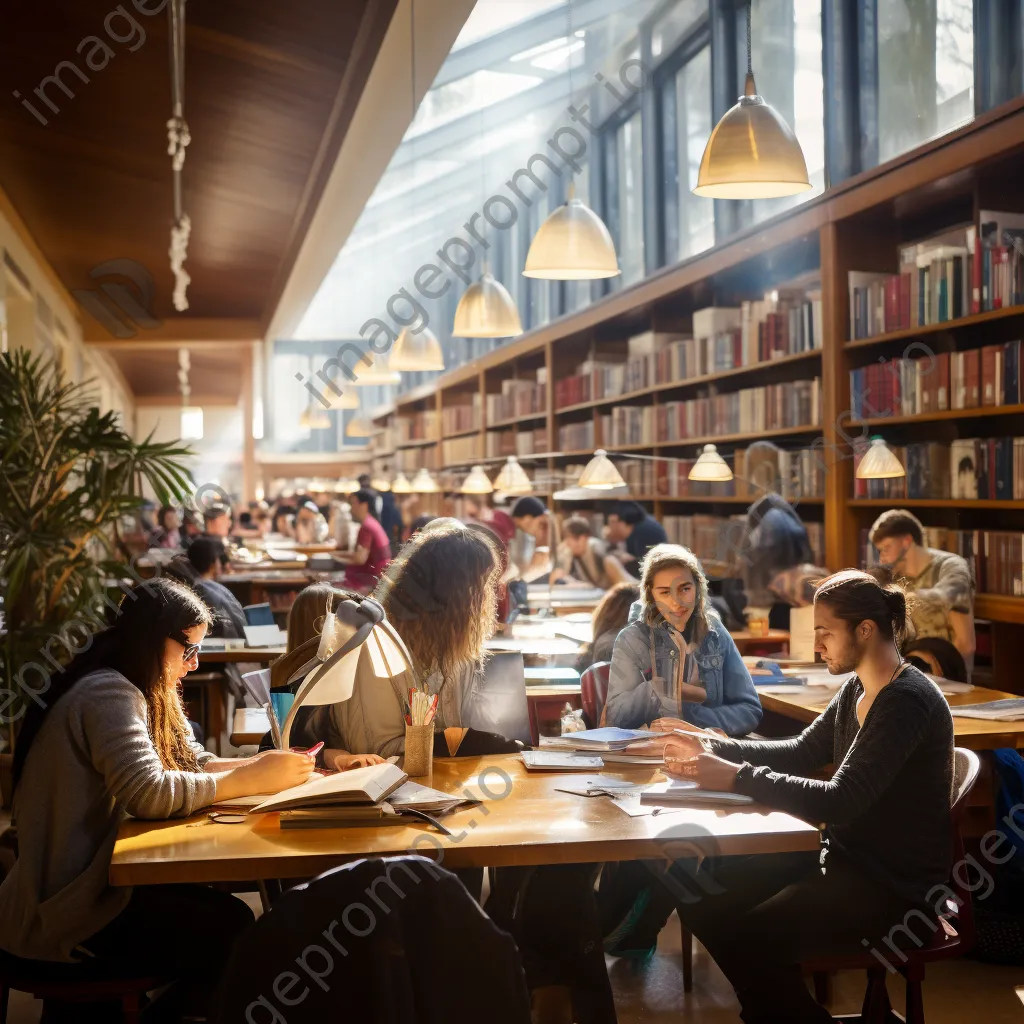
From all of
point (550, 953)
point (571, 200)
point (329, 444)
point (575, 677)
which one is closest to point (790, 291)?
point (571, 200)

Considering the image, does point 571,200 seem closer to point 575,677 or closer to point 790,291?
point 575,677

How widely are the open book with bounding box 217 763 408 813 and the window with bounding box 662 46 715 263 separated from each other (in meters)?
5.90

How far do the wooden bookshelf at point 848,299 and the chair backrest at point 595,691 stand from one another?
6.02 ft

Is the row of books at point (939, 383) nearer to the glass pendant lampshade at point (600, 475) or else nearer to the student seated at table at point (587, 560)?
the glass pendant lampshade at point (600, 475)

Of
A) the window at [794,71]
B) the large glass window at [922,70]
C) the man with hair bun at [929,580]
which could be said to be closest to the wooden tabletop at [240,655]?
the man with hair bun at [929,580]

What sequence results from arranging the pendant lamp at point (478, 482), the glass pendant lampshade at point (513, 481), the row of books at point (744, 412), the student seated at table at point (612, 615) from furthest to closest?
the pendant lamp at point (478, 482)
the glass pendant lampshade at point (513, 481)
the row of books at point (744, 412)
the student seated at table at point (612, 615)

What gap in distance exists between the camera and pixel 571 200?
4680 mm

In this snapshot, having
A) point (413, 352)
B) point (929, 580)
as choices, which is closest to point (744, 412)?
point (413, 352)

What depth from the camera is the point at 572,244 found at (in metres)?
4.63

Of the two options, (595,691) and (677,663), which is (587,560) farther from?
(677,663)

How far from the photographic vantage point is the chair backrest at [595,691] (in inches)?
157

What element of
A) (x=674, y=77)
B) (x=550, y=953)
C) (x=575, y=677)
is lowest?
(x=550, y=953)

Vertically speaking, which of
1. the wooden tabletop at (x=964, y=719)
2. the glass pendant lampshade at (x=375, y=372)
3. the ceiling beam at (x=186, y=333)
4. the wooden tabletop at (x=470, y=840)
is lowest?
the wooden tabletop at (x=964, y=719)

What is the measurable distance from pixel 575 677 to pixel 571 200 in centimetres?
186
